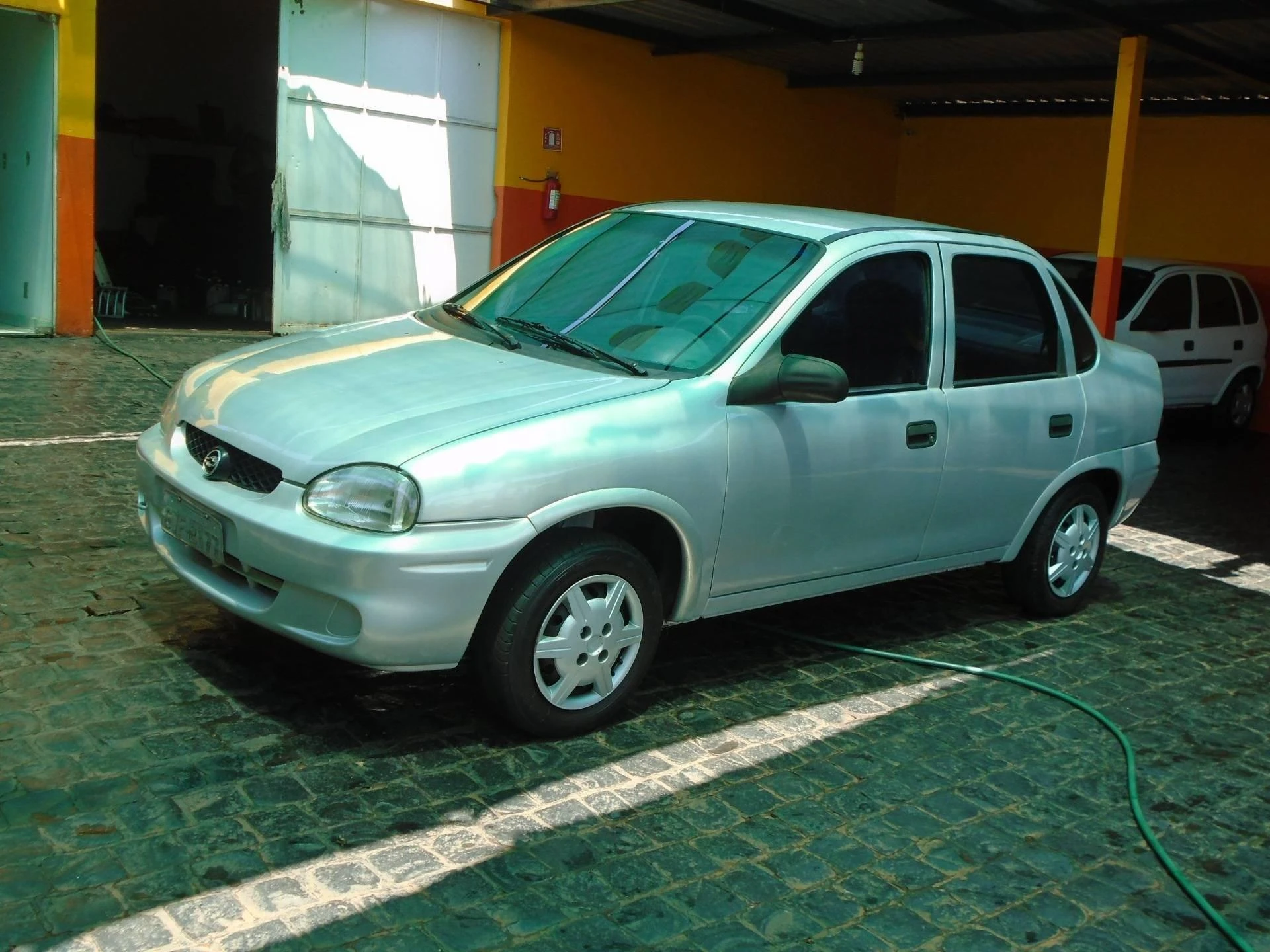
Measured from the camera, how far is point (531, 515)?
4.04 meters

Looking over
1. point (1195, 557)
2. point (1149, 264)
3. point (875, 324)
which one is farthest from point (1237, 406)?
point (875, 324)

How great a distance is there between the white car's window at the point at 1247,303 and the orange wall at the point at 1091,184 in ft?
4.43

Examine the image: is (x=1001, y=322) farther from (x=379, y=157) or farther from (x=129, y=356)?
(x=379, y=157)

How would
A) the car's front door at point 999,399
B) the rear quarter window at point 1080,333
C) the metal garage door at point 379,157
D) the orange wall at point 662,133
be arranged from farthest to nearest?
the orange wall at point 662,133
the metal garage door at point 379,157
the rear quarter window at point 1080,333
the car's front door at point 999,399

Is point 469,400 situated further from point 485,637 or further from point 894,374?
point 894,374

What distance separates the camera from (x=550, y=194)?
15820 millimetres

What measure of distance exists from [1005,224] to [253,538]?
16.5 metres

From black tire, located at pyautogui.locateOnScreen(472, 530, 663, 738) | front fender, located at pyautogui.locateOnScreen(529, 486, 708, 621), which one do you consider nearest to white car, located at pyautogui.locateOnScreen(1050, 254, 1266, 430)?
front fender, located at pyautogui.locateOnScreen(529, 486, 708, 621)

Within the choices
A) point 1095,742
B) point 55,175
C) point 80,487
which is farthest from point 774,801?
point 55,175

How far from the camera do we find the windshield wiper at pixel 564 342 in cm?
466

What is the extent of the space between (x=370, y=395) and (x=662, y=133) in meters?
13.5

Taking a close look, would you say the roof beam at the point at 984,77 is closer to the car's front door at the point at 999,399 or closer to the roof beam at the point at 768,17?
the roof beam at the point at 768,17

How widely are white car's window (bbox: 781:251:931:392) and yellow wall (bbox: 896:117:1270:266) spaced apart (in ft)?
39.5

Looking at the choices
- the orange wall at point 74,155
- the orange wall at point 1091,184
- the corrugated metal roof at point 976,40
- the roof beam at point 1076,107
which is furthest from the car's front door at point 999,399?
the roof beam at point 1076,107
